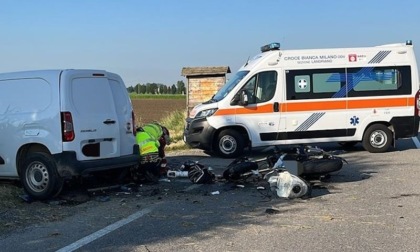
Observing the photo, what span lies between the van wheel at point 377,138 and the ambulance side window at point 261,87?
8.67 feet

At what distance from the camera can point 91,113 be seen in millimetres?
8156

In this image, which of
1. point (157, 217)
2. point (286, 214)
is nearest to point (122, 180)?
point (157, 217)

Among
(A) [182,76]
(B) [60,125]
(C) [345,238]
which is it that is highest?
(A) [182,76]

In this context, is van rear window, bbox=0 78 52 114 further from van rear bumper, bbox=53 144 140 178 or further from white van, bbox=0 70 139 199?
van rear bumper, bbox=53 144 140 178

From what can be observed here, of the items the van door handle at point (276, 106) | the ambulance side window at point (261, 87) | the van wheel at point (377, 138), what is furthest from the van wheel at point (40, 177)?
the van wheel at point (377, 138)

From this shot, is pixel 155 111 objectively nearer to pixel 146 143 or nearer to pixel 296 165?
pixel 146 143

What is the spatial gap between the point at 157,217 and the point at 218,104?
650 cm

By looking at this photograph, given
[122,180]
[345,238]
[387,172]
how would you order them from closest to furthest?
[345,238] → [122,180] → [387,172]

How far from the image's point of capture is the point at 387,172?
33.5ft

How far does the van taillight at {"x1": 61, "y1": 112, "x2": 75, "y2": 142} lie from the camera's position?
7762 millimetres

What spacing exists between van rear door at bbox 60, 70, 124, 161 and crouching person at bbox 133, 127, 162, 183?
0.89 metres

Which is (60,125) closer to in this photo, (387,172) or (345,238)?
(345,238)

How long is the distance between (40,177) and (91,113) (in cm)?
123

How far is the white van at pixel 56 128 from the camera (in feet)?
25.6
